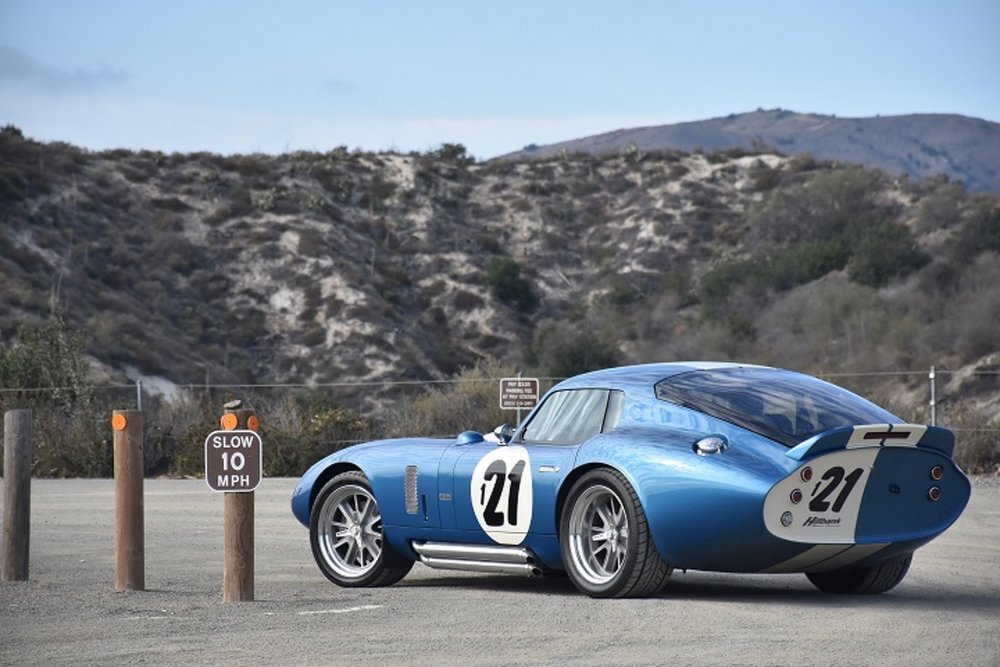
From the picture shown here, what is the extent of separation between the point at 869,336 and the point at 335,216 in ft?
86.4

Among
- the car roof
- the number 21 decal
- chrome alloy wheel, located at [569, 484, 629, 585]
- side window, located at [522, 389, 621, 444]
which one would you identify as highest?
the car roof

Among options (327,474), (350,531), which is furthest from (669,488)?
(327,474)

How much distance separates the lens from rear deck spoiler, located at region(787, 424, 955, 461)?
10555 mm

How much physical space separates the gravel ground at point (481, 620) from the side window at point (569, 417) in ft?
3.51

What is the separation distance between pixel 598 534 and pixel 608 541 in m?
0.10

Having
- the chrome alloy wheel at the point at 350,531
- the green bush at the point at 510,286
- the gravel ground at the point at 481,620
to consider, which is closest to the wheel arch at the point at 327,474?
the chrome alloy wheel at the point at 350,531

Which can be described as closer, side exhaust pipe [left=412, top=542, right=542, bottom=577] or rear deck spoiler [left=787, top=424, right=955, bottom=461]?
rear deck spoiler [left=787, top=424, right=955, bottom=461]

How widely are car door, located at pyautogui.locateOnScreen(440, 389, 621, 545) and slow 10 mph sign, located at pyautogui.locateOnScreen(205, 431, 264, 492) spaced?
1.55 meters

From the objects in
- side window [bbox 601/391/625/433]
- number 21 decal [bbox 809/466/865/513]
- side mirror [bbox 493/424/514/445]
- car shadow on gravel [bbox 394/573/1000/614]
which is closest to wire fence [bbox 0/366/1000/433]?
car shadow on gravel [bbox 394/573/1000/614]

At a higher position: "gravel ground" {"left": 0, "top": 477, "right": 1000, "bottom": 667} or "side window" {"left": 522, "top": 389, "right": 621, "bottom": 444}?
"side window" {"left": 522, "top": 389, "right": 621, "bottom": 444}

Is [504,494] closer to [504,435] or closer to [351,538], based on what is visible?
[504,435]

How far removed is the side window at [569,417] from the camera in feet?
38.7

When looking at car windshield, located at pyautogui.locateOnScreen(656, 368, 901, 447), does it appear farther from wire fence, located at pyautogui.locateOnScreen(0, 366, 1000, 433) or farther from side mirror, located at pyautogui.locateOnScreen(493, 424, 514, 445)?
wire fence, located at pyautogui.locateOnScreen(0, 366, 1000, 433)

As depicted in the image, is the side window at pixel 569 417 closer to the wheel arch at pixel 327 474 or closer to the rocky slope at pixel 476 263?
the wheel arch at pixel 327 474
